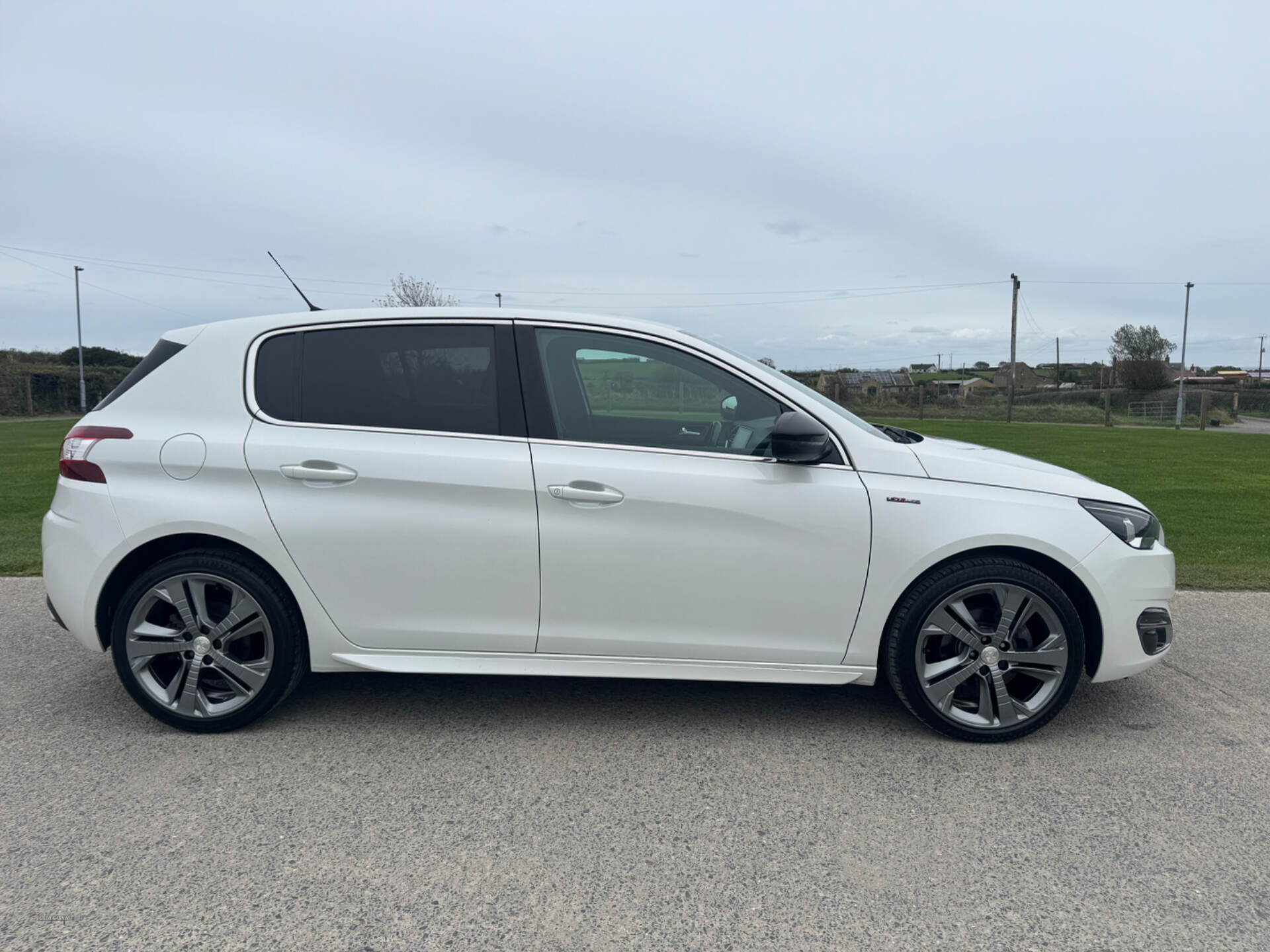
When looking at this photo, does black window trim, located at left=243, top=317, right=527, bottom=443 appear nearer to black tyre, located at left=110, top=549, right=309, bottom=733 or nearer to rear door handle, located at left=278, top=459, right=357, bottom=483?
rear door handle, located at left=278, top=459, right=357, bottom=483

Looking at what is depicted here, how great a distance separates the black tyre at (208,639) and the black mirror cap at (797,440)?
2.05 m

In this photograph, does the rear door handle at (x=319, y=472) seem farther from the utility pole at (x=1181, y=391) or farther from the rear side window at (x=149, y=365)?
the utility pole at (x=1181, y=391)

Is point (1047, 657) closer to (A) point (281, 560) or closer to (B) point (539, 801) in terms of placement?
(B) point (539, 801)

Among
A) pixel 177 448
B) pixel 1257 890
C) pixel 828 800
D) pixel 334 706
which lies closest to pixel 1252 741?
pixel 1257 890

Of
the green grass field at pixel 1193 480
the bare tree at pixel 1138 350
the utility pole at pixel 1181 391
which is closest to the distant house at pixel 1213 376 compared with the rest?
the bare tree at pixel 1138 350

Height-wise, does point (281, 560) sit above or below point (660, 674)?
above

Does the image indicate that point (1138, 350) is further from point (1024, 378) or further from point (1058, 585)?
point (1058, 585)

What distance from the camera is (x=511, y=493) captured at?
3.31 metres

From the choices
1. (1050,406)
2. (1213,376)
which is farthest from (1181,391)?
(1213,376)

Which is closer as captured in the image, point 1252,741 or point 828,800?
point 828,800

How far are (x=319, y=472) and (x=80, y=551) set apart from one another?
1059 mm

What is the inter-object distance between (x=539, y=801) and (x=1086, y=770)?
2053 mm

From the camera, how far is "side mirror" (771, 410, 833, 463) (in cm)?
324

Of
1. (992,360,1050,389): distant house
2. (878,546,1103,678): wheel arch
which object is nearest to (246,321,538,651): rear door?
(878,546,1103,678): wheel arch
